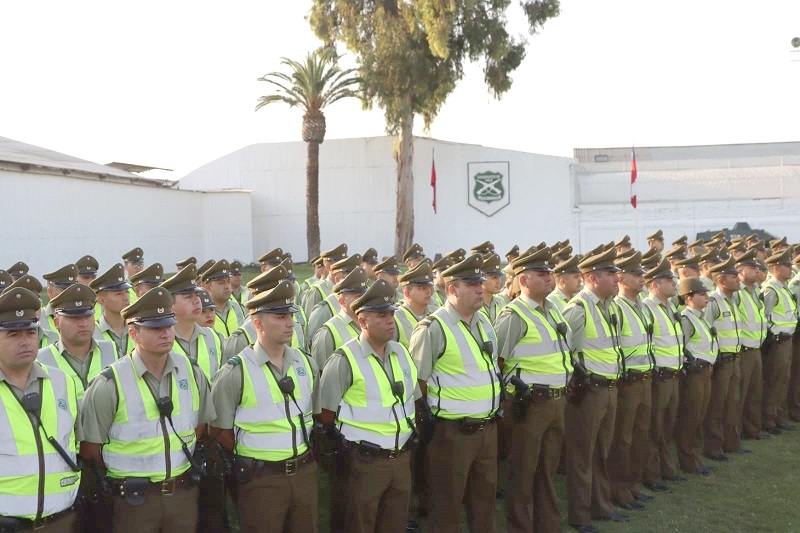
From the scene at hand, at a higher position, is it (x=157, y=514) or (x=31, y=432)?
(x=31, y=432)

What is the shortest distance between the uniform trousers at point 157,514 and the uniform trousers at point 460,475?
2047 millimetres

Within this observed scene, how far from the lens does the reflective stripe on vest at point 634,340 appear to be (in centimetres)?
770

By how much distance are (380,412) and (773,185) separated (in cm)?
3704

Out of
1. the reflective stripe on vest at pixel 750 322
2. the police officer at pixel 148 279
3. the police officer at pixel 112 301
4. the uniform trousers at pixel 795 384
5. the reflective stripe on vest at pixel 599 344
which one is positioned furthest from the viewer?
the uniform trousers at pixel 795 384

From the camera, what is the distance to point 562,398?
683cm

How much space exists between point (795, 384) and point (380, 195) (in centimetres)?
2946

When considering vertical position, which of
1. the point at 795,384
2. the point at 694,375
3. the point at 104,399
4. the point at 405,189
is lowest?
the point at 795,384

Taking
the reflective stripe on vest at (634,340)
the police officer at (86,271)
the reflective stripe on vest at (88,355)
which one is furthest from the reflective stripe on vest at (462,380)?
the police officer at (86,271)

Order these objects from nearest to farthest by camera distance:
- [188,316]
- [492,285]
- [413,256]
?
[188,316] → [492,285] → [413,256]

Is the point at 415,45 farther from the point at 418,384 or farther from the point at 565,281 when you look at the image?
the point at 418,384

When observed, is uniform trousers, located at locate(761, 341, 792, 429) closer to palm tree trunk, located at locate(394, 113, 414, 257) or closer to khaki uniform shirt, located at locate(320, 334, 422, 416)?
khaki uniform shirt, located at locate(320, 334, 422, 416)

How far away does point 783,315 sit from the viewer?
34.6 feet

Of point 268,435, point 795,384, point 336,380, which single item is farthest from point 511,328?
point 795,384

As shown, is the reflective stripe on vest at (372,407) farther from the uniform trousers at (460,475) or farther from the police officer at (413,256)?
the police officer at (413,256)
